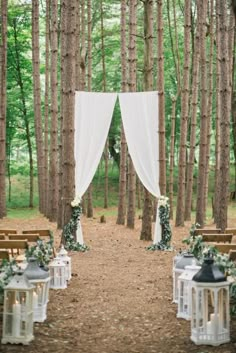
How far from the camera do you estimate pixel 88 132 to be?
42.1 feet

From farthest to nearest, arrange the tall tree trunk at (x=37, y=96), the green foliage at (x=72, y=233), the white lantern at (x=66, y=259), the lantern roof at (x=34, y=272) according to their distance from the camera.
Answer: the tall tree trunk at (x=37, y=96) < the green foliage at (x=72, y=233) < the white lantern at (x=66, y=259) < the lantern roof at (x=34, y=272)

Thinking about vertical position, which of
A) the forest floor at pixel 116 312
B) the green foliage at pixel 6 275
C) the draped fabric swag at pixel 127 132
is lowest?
the forest floor at pixel 116 312

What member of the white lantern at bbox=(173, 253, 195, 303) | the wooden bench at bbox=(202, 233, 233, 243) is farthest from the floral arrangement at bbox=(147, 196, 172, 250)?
the white lantern at bbox=(173, 253, 195, 303)

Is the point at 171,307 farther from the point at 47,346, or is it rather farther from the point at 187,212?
the point at 187,212

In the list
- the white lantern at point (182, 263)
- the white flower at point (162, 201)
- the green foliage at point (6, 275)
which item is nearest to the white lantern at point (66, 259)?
the white lantern at point (182, 263)

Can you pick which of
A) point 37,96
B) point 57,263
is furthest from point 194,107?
point 57,263

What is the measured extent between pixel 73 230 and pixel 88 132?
7.13ft

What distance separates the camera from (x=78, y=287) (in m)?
8.36

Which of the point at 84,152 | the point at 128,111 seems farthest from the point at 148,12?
the point at 84,152

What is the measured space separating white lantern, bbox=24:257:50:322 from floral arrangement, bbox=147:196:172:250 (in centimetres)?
627

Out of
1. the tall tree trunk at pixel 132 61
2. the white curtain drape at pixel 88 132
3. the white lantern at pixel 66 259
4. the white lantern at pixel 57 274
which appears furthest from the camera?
the tall tree trunk at pixel 132 61

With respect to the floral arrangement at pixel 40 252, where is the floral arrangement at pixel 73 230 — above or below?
below

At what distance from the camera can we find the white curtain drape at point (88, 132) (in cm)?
1268

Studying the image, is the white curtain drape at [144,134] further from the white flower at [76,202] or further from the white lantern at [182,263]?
the white lantern at [182,263]
